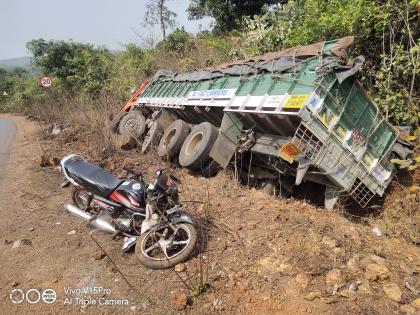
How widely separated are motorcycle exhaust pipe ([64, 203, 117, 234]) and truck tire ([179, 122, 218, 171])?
2.47m

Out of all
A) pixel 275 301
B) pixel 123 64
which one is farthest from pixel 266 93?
pixel 123 64

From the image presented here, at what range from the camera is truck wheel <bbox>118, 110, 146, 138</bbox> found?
391 inches

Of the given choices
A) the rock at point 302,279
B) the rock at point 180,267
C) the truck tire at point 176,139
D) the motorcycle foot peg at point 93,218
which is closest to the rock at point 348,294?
the rock at point 302,279

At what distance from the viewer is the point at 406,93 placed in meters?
6.14

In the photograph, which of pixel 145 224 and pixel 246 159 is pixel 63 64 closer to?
pixel 246 159

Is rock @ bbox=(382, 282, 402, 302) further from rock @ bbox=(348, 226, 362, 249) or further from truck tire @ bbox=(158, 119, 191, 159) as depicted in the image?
truck tire @ bbox=(158, 119, 191, 159)

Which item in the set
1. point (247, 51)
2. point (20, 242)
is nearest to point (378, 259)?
point (20, 242)

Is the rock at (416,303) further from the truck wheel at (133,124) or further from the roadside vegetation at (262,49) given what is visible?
the truck wheel at (133,124)

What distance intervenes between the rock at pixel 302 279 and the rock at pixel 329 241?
67cm

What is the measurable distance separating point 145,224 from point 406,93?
5.00 m

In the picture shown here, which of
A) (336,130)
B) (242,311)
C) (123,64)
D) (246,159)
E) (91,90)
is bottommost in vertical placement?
(91,90)

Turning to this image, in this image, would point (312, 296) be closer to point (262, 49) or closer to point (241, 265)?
point (241, 265)

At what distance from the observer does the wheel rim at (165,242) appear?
386cm

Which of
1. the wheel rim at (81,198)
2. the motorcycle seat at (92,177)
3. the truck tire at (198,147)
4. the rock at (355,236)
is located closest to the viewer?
the rock at (355,236)
